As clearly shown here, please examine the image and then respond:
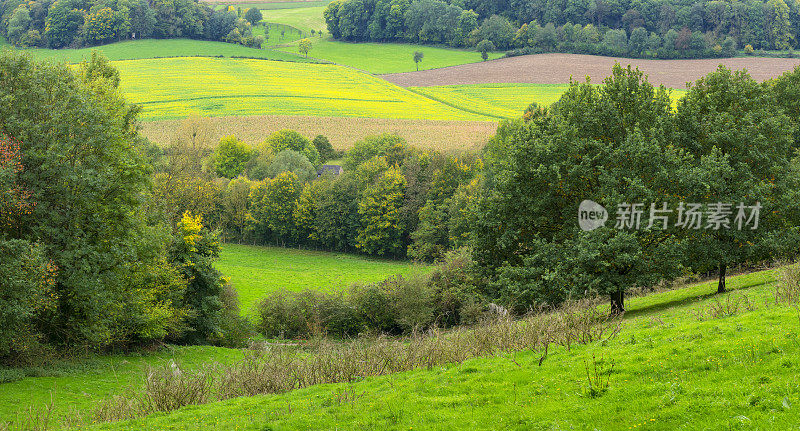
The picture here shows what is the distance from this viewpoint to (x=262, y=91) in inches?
5640

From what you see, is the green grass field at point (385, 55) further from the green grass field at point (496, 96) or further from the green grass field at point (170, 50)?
the green grass field at point (496, 96)

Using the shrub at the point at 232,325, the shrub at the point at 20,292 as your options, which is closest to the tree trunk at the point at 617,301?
the shrub at the point at 20,292

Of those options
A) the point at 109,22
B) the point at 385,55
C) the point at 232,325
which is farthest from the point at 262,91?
the point at 232,325

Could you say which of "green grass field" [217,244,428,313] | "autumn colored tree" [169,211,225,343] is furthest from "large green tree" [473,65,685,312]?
"green grass field" [217,244,428,313]

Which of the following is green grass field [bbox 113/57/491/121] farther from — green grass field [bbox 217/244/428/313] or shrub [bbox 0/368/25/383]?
shrub [bbox 0/368/25/383]

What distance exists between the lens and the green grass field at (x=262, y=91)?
130750 millimetres

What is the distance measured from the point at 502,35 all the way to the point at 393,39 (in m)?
34.1

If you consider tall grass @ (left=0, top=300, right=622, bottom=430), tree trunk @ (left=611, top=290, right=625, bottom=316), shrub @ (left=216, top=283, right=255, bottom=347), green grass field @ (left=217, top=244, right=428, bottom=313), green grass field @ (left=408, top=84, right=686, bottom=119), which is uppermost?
green grass field @ (left=408, top=84, right=686, bottom=119)

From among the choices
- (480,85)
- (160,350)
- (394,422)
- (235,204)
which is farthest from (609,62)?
(394,422)

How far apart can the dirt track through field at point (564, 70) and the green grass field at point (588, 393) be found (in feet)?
388

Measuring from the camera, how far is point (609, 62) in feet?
487

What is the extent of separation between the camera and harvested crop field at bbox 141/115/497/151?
114 metres

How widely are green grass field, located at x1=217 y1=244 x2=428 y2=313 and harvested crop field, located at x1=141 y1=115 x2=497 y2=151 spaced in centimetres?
3120

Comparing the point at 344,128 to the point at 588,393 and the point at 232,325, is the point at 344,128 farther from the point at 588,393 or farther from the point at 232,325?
the point at 588,393
